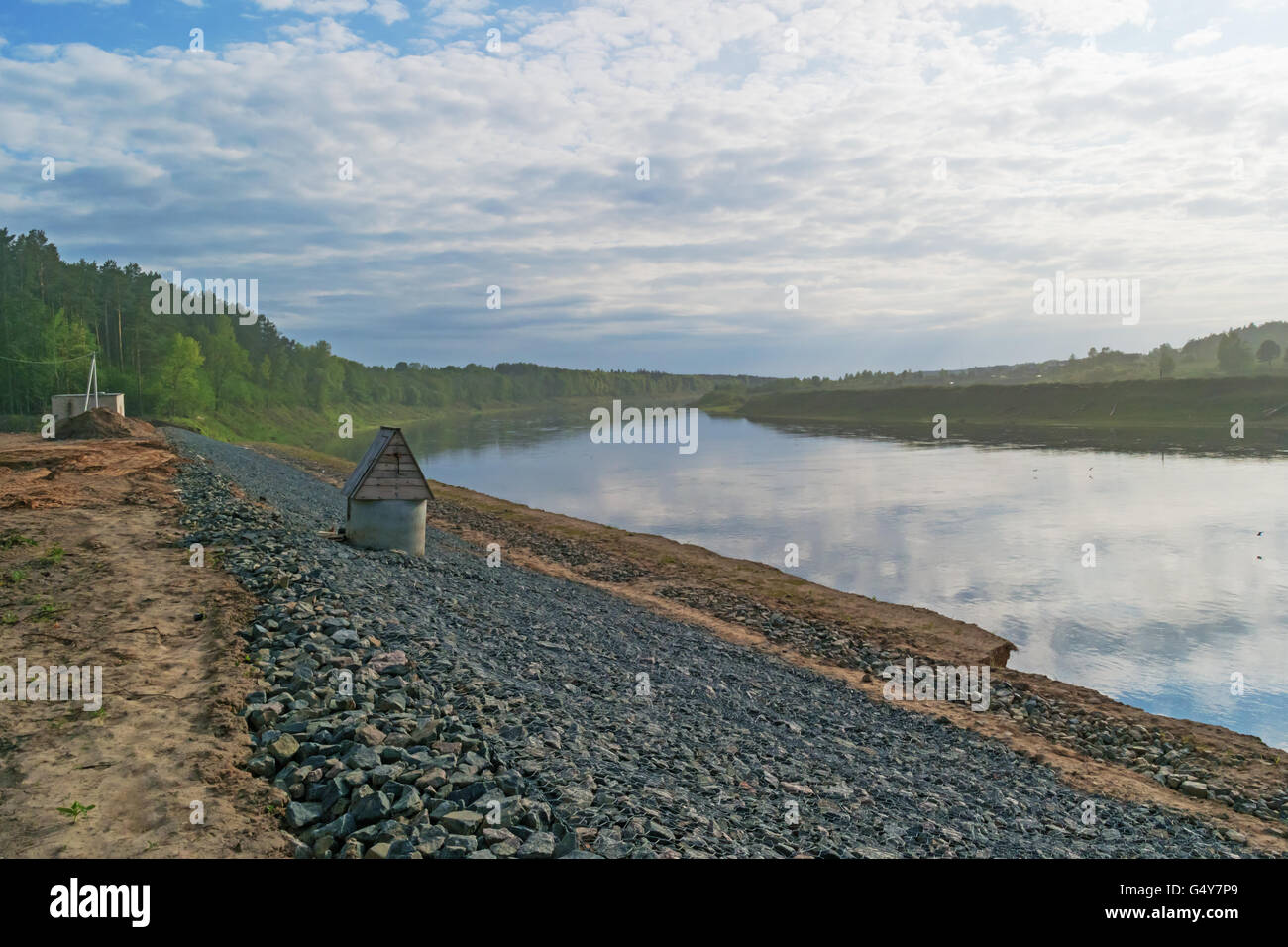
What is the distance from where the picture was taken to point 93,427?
43938 millimetres

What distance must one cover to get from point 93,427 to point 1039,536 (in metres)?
52.8

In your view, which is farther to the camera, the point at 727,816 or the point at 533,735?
the point at 533,735

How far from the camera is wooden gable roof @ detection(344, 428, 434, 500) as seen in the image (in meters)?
18.7

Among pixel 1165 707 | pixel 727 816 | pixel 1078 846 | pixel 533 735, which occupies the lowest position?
pixel 1165 707

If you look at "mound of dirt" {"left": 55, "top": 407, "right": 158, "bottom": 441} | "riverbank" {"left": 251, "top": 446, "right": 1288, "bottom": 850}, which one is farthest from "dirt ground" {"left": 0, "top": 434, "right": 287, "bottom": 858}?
"mound of dirt" {"left": 55, "top": 407, "right": 158, "bottom": 441}

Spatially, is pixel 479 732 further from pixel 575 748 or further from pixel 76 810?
pixel 76 810

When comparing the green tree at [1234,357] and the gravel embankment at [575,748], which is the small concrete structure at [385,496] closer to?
the gravel embankment at [575,748]

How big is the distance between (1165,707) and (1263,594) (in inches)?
507

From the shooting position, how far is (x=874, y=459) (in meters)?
72.8

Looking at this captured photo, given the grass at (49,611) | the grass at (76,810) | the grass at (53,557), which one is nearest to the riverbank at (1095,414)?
the grass at (53,557)

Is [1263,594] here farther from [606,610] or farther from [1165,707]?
[606,610]

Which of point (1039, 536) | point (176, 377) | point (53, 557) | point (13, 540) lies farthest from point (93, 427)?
point (1039, 536)

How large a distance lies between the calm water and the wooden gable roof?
17089mm
